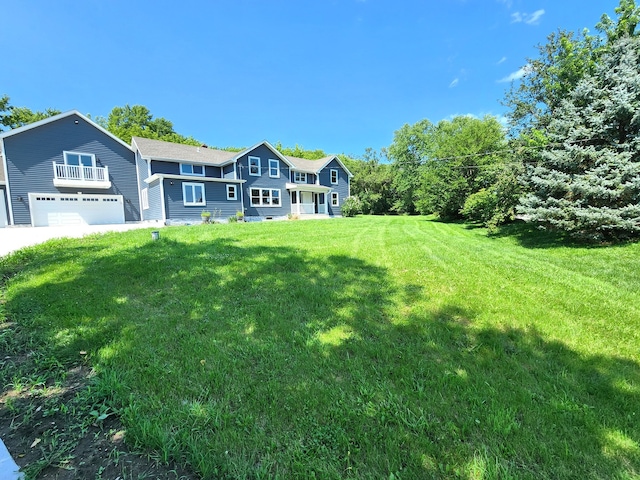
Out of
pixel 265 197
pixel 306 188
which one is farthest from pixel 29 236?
pixel 306 188

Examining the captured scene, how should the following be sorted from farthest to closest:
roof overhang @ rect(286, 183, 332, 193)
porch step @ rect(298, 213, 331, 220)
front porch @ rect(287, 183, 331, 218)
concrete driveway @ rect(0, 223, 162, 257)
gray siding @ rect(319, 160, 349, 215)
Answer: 1. gray siding @ rect(319, 160, 349, 215)
2. front porch @ rect(287, 183, 331, 218)
3. roof overhang @ rect(286, 183, 332, 193)
4. porch step @ rect(298, 213, 331, 220)
5. concrete driveway @ rect(0, 223, 162, 257)

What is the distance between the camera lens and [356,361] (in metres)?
2.70

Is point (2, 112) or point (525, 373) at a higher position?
point (2, 112)

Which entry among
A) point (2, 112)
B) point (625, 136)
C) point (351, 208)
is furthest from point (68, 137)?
point (625, 136)

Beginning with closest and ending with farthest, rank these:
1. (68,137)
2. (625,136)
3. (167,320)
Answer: (167,320) → (625,136) → (68,137)

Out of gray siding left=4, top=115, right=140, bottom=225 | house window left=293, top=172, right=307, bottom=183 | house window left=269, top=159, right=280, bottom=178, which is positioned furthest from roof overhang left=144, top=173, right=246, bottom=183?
house window left=293, top=172, right=307, bottom=183

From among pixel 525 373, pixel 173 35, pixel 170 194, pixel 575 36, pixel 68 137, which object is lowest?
pixel 525 373

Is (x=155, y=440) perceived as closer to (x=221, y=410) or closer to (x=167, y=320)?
(x=221, y=410)

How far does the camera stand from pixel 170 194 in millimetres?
18578

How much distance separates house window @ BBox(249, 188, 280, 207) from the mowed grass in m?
17.6

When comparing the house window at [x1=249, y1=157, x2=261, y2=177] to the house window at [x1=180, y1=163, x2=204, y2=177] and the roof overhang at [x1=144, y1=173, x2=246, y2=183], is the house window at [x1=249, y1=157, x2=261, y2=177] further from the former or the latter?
the house window at [x1=180, y1=163, x2=204, y2=177]

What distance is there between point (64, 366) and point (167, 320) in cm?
102

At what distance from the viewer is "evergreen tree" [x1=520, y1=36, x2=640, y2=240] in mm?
7668

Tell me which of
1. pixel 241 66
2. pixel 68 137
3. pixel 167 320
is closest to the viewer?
pixel 167 320
